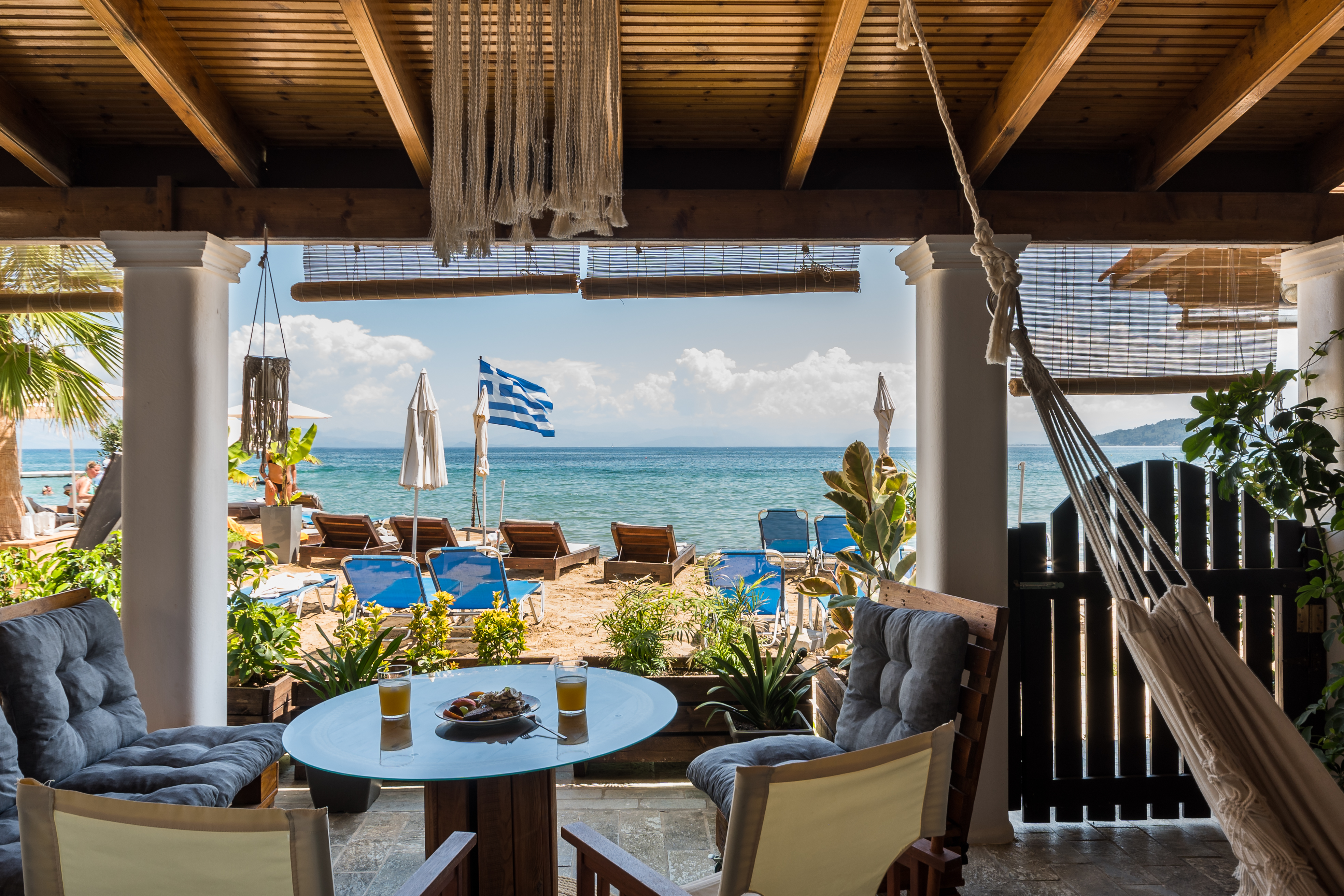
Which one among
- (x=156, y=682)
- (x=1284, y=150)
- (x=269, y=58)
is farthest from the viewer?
(x=1284, y=150)

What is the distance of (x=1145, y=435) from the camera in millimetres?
24891

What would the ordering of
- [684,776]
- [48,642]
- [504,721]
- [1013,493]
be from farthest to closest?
[1013,493] → [684,776] → [48,642] → [504,721]

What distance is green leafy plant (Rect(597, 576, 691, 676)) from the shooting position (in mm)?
3471

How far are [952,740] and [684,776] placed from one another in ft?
6.45

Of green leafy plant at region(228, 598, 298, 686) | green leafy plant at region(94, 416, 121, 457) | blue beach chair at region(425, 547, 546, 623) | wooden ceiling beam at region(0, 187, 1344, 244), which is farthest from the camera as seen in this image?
green leafy plant at region(94, 416, 121, 457)

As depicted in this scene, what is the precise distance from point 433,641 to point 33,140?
2217 mm

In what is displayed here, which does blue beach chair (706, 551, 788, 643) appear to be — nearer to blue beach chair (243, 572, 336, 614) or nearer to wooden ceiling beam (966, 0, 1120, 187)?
blue beach chair (243, 572, 336, 614)

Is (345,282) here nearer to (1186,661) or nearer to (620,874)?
(620,874)

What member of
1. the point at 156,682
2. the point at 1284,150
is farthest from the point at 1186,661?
the point at 156,682

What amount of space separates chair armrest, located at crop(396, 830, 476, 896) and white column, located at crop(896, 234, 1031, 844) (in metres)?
1.80

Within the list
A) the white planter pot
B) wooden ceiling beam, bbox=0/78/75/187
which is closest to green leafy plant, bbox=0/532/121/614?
wooden ceiling beam, bbox=0/78/75/187

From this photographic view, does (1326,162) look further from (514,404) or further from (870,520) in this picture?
(514,404)

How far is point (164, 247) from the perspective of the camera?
8.65 feet

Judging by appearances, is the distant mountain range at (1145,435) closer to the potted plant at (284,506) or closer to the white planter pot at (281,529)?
the potted plant at (284,506)
